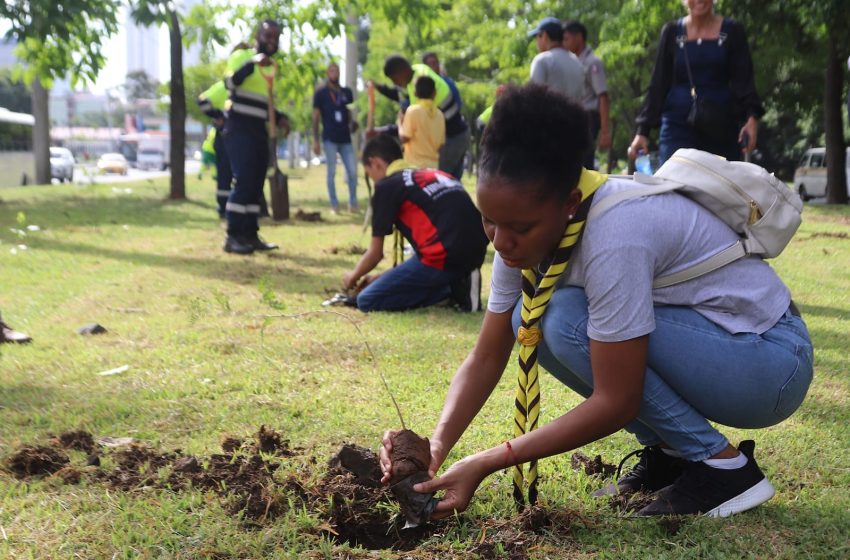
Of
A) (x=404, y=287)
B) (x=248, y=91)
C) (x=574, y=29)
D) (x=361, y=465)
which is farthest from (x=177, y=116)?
(x=361, y=465)

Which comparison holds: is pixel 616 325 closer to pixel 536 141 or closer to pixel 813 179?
pixel 536 141

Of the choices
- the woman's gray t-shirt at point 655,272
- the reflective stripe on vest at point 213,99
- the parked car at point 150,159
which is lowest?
the parked car at point 150,159

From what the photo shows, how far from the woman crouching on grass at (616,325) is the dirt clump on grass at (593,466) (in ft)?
0.97

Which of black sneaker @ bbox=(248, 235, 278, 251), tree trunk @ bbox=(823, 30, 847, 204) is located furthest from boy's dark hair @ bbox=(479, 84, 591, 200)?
tree trunk @ bbox=(823, 30, 847, 204)

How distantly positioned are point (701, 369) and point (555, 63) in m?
4.69

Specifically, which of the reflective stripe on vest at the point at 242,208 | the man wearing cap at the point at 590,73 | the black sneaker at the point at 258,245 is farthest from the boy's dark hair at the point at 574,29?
the black sneaker at the point at 258,245

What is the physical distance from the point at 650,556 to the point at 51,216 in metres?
11.6

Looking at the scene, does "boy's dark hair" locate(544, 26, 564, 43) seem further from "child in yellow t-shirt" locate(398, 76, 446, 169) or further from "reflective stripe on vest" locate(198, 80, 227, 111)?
"reflective stripe on vest" locate(198, 80, 227, 111)

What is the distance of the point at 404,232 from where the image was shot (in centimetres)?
556

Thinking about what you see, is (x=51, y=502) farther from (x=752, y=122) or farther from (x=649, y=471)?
(x=752, y=122)

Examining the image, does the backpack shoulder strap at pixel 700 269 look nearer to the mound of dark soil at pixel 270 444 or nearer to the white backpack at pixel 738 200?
the white backpack at pixel 738 200

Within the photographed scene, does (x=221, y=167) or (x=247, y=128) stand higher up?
(x=247, y=128)

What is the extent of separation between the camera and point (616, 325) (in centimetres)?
210

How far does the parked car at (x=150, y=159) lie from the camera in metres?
70.6
